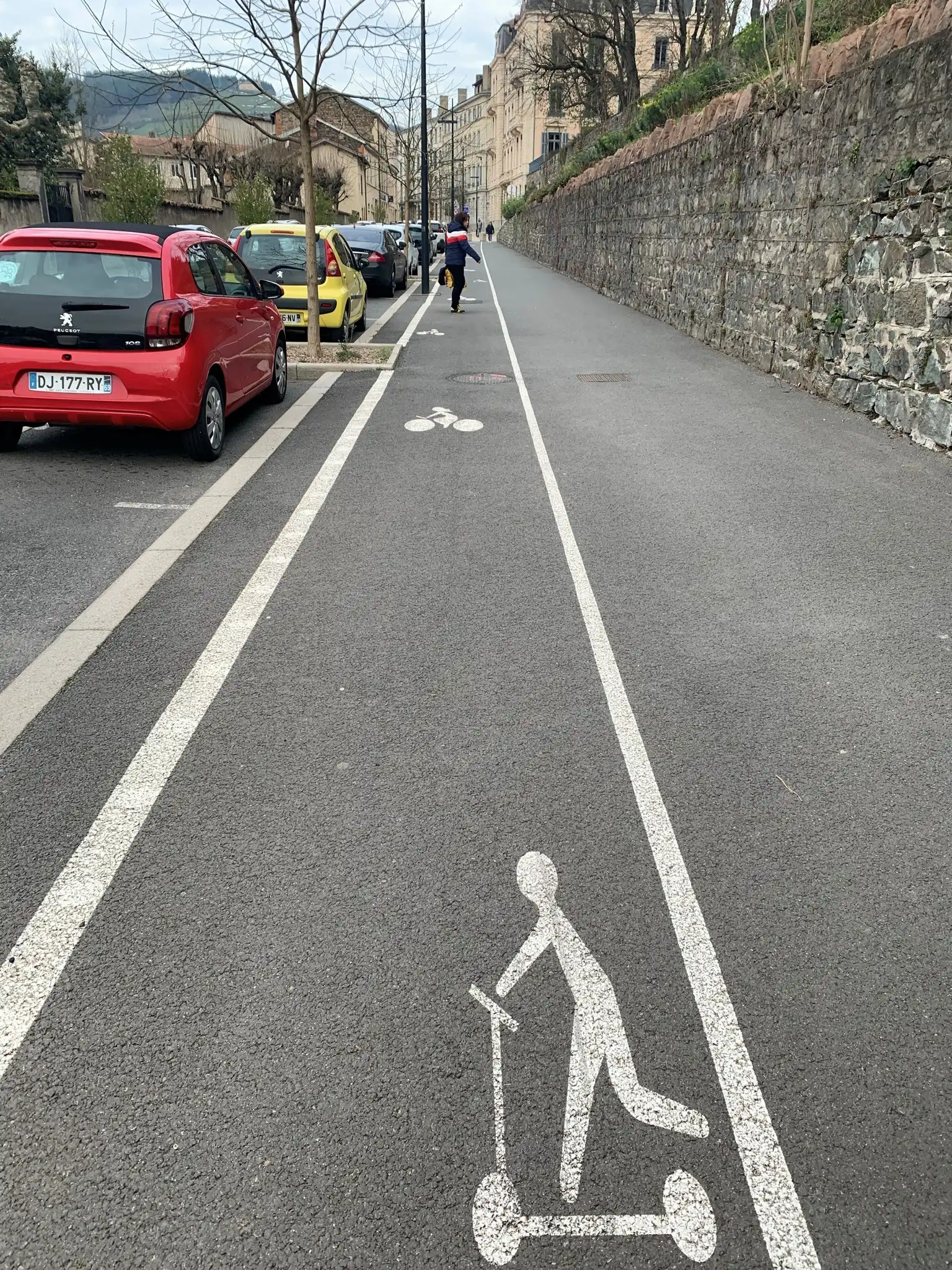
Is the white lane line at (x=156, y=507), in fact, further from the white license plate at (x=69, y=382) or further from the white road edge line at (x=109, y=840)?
the white road edge line at (x=109, y=840)

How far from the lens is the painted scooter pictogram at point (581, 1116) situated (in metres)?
2.01

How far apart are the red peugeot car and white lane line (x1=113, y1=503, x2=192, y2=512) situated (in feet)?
2.74

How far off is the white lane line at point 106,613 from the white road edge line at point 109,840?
0.56 meters

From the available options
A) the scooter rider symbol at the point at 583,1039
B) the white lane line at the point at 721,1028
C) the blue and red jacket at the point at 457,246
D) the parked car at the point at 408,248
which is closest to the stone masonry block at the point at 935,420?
the white lane line at the point at 721,1028

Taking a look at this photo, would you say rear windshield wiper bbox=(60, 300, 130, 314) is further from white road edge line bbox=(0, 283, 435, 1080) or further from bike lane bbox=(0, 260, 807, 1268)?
bike lane bbox=(0, 260, 807, 1268)

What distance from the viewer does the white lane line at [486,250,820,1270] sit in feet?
6.67

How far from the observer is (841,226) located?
35.7 feet

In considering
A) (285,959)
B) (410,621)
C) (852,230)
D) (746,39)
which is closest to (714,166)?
(746,39)

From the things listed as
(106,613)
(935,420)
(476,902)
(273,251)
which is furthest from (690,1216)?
(273,251)

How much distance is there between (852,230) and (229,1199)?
1129 centimetres

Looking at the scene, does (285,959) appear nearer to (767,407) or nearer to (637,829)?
(637,829)

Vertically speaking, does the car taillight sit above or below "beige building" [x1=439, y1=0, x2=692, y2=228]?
below

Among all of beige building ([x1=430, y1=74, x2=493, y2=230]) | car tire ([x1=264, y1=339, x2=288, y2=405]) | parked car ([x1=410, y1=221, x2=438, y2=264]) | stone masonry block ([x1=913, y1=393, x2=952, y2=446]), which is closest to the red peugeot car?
car tire ([x1=264, y1=339, x2=288, y2=405])

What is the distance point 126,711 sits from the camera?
13.4ft
